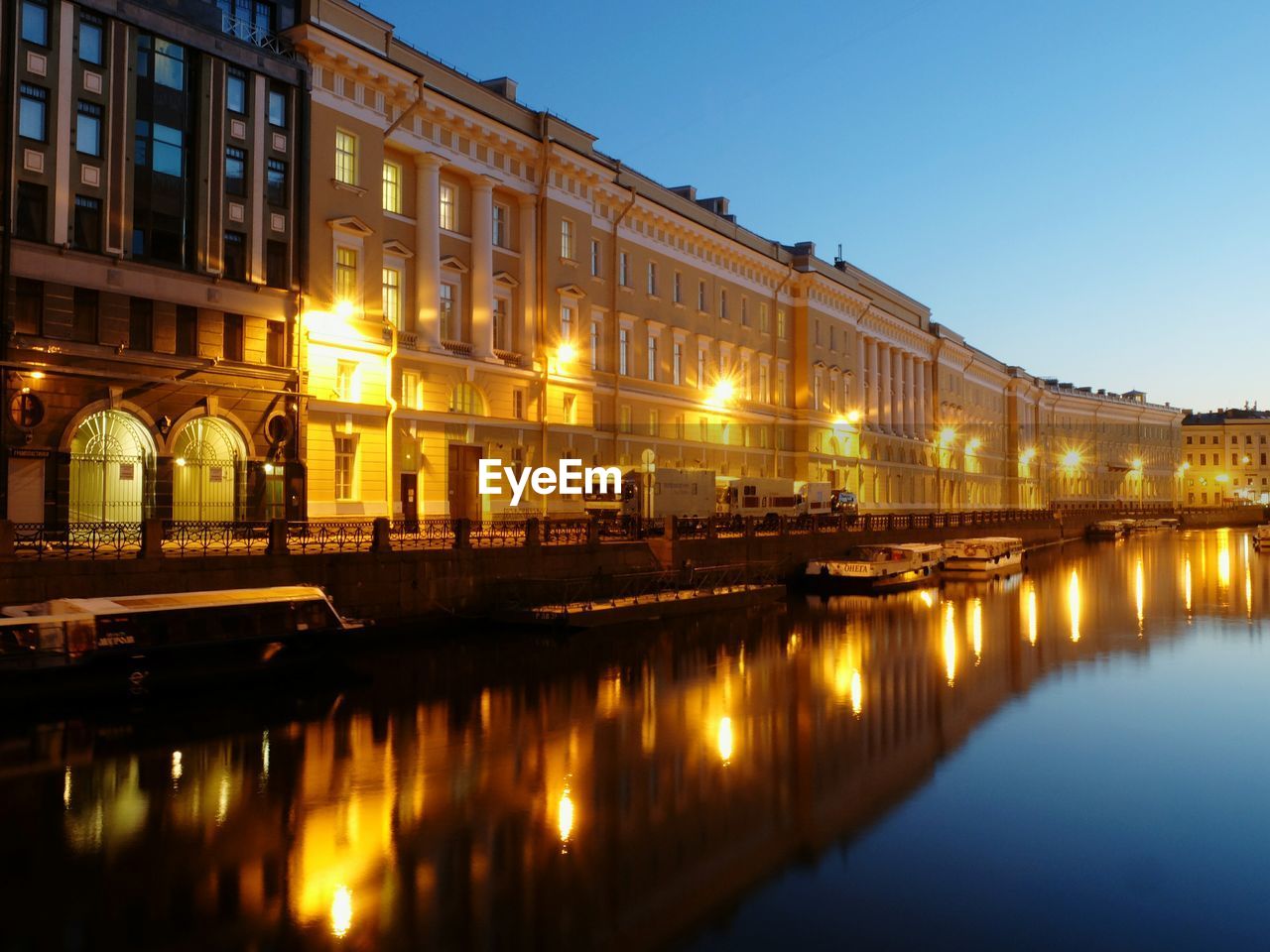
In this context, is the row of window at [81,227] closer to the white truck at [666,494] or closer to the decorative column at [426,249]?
the decorative column at [426,249]

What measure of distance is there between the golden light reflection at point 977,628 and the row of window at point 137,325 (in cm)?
1917

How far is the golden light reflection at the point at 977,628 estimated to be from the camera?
25609mm

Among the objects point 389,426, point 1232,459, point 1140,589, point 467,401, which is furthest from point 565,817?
point 1232,459

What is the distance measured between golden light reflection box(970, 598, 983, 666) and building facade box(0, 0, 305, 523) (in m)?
17.7

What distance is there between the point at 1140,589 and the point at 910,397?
35296mm

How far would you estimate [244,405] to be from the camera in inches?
1032

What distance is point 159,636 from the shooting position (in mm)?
Answer: 17031

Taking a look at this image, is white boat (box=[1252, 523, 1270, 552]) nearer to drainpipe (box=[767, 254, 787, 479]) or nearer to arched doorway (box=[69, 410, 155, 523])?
drainpipe (box=[767, 254, 787, 479])

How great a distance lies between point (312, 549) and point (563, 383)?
54.3ft

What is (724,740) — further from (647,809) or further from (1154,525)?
(1154,525)

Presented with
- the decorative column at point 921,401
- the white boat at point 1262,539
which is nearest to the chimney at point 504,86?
the decorative column at point 921,401

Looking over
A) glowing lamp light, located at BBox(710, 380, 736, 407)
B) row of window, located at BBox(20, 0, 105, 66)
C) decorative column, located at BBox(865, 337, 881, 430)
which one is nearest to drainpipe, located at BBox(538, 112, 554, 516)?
glowing lamp light, located at BBox(710, 380, 736, 407)

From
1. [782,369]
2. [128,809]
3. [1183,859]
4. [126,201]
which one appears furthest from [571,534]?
[782,369]

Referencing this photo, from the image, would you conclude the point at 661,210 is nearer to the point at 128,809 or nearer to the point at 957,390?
the point at 128,809
